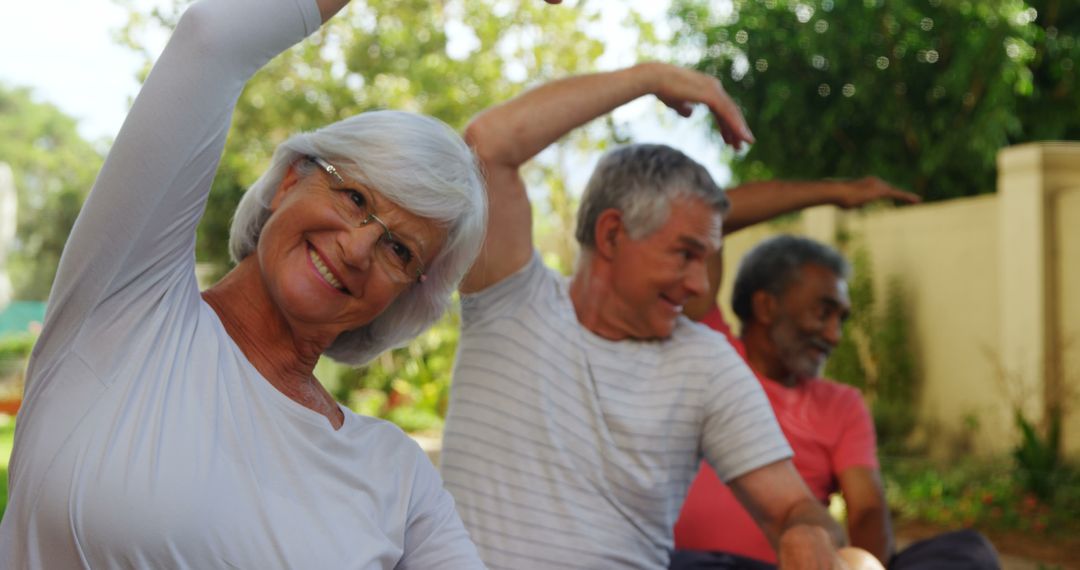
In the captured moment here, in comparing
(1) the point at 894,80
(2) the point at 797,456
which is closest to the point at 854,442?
(2) the point at 797,456

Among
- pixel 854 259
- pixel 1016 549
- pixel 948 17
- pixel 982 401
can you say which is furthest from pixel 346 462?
pixel 948 17

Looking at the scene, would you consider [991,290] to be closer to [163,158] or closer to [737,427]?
[737,427]

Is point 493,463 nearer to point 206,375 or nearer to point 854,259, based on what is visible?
point 206,375

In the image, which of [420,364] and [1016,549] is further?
[420,364]

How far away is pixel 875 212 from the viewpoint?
1020cm

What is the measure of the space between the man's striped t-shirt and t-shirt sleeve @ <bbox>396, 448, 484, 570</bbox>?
1.71 ft

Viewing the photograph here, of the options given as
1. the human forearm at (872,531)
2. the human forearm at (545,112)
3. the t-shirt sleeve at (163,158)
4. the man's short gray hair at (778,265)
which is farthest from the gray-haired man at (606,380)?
the man's short gray hair at (778,265)

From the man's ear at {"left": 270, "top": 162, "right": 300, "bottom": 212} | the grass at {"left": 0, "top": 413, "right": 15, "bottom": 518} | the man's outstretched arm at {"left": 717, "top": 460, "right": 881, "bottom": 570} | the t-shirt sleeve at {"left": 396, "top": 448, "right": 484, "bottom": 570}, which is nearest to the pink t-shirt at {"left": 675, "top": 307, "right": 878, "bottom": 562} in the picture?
the man's outstretched arm at {"left": 717, "top": 460, "right": 881, "bottom": 570}

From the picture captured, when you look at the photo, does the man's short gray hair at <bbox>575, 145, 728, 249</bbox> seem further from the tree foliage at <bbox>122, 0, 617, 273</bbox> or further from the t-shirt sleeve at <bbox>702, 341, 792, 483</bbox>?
the tree foliage at <bbox>122, 0, 617, 273</bbox>

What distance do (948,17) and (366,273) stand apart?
411 inches

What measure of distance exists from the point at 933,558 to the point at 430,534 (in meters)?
1.34

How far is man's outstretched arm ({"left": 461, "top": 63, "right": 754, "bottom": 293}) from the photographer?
251 centimetres

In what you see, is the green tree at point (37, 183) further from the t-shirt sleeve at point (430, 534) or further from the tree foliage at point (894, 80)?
the t-shirt sleeve at point (430, 534)

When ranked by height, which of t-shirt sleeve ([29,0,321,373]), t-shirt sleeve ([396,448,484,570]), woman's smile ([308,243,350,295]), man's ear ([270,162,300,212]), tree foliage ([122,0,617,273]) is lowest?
tree foliage ([122,0,617,273])
